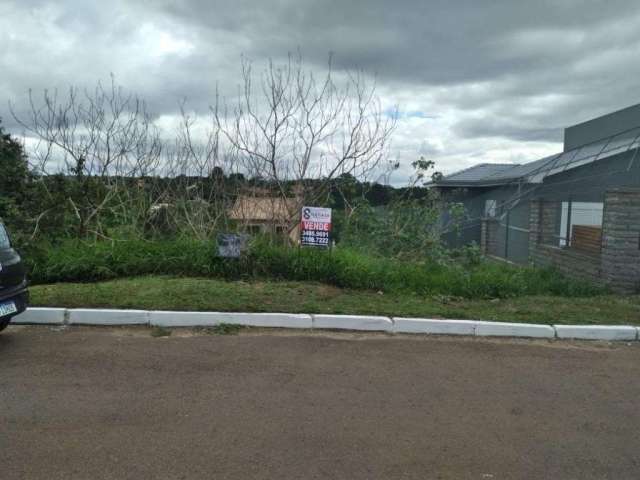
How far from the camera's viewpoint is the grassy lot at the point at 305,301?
617 cm

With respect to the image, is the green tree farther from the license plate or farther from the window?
the window

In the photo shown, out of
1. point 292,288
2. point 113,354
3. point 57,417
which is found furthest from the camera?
point 292,288

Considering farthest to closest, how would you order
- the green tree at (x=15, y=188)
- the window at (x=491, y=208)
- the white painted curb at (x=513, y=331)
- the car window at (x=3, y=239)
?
the window at (x=491, y=208), the green tree at (x=15, y=188), the white painted curb at (x=513, y=331), the car window at (x=3, y=239)

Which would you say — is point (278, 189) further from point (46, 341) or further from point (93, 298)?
point (46, 341)

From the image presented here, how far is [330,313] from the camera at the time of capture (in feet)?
19.9

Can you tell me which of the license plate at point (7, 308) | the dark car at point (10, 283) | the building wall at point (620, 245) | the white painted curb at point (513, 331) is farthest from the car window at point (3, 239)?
the building wall at point (620, 245)

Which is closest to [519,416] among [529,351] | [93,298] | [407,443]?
[407,443]

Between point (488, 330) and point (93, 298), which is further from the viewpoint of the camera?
point (93, 298)

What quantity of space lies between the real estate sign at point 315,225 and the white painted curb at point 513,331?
104 inches

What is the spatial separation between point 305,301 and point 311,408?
282cm

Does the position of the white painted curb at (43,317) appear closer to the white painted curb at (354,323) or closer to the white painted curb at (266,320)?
the white painted curb at (266,320)

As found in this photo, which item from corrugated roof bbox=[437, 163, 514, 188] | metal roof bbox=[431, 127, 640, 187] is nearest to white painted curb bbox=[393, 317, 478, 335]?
metal roof bbox=[431, 127, 640, 187]

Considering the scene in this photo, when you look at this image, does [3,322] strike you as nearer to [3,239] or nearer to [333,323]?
[3,239]

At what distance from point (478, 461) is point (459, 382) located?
1.31 meters
